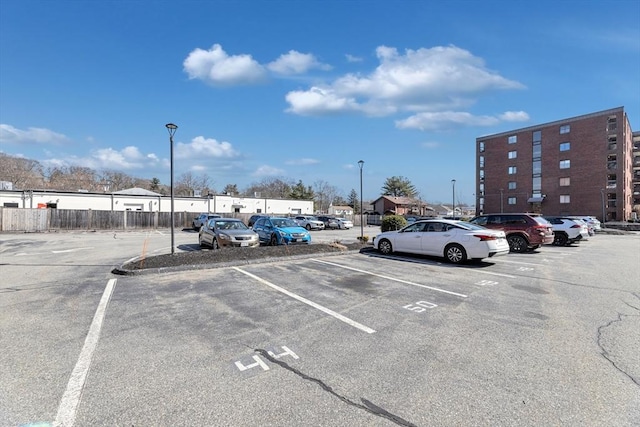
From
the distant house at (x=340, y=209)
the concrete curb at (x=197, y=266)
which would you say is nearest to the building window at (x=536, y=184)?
the distant house at (x=340, y=209)

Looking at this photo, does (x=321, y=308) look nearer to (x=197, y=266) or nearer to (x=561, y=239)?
(x=197, y=266)

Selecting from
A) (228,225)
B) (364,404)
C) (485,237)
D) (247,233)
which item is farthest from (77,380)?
(228,225)

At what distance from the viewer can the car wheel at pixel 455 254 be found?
10.8 m

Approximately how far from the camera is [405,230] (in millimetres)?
12555

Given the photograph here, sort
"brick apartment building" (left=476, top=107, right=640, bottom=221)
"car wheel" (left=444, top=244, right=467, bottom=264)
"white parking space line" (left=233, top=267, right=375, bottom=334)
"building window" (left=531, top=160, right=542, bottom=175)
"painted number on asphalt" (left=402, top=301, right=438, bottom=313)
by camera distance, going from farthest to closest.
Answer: "building window" (left=531, top=160, right=542, bottom=175), "brick apartment building" (left=476, top=107, right=640, bottom=221), "car wheel" (left=444, top=244, right=467, bottom=264), "painted number on asphalt" (left=402, top=301, right=438, bottom=313), "white parking space line" (left=233, top=267, right=375, bottom=334)

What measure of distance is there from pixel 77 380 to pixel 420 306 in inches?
194

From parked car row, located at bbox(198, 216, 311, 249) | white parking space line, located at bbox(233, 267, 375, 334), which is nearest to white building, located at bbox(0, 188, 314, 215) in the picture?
parked car row, located at bbox(198, 216, 311, 249)

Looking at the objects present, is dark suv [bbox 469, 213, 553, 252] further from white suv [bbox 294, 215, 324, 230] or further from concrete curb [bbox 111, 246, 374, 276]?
white suv [bbox 294, 215, 324, 230]

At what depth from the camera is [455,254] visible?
10.9m

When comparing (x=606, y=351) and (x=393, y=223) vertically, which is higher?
(x=393, y=223)

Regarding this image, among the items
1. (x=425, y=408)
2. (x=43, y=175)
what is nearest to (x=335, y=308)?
(x=425, y=408)

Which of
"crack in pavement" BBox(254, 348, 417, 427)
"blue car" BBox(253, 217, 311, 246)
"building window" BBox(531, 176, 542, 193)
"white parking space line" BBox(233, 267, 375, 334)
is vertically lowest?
"white parking space line" BBox(233, 267, 375, 334)

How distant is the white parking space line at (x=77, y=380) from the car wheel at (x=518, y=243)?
1528 centimetres

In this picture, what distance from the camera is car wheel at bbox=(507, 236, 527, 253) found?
1470cm
